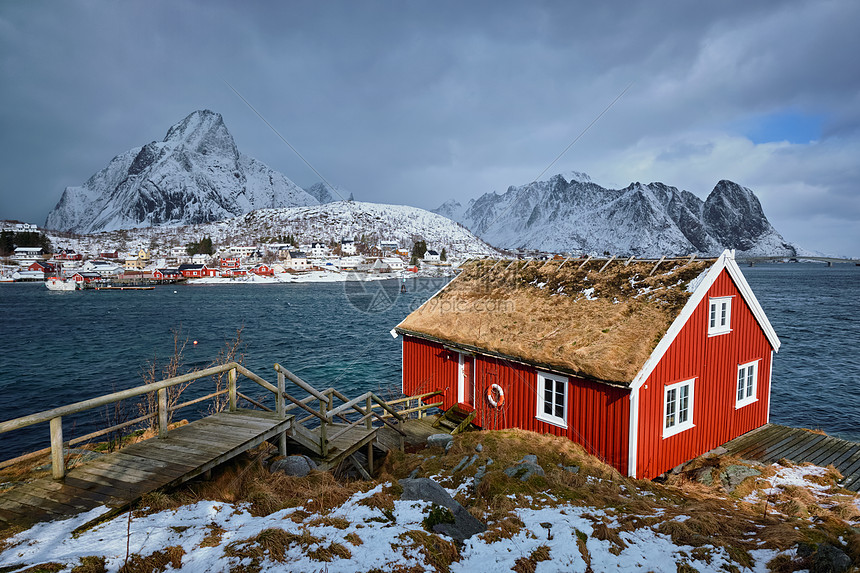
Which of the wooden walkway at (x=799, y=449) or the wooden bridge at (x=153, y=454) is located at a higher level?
the wooden bridge at (x=153, y=454)

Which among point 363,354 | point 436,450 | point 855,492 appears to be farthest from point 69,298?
point 855,492

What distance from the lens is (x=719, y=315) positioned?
1436cm

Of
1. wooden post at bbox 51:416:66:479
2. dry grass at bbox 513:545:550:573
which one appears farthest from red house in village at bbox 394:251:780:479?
wooden post at bbox 51:416:66:479

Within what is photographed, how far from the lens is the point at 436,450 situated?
13.0m

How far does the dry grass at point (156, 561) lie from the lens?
464cm

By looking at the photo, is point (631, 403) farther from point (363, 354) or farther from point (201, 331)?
point (201, 331)

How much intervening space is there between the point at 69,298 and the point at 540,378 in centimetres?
11324

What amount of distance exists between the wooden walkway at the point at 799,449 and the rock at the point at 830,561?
10.2 meters

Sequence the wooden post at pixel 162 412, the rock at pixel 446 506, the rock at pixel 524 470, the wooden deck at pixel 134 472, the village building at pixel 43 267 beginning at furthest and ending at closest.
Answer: the village building at pixel 43 267 → the rock at pixel 524 470 → the wooden post at pixel 162 412 → the rock at pixel 446 506 → the wooden deck at pixel 134 472

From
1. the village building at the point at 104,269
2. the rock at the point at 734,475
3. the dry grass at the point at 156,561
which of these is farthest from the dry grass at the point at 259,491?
the village building at the point at 104,269

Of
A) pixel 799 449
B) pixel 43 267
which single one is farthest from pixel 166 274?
pixel 799 449

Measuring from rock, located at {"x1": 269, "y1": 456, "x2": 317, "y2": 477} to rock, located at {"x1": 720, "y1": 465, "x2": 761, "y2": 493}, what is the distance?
11.2 meters

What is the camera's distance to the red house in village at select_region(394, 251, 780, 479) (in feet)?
40.2

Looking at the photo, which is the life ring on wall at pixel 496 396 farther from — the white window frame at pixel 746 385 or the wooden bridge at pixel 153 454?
the white window frame at pixel 746 385
